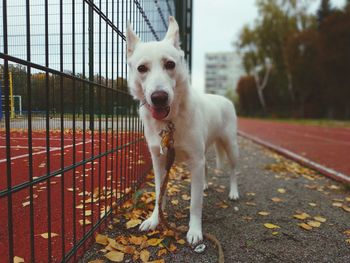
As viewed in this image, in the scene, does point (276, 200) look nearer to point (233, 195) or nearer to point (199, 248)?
point (233, 195)

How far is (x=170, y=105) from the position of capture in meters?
2.37

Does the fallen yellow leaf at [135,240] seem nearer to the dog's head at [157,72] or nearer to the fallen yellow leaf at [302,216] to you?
the dog's head at [157,72]

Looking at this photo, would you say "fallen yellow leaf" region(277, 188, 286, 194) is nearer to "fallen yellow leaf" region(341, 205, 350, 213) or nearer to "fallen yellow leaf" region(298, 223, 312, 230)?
"fallen yellow leaf" region(341, 205, 350, 213)

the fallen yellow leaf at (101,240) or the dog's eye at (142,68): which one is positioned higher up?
the dog's eye at (142,68)

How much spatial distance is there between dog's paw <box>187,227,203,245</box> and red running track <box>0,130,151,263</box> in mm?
749

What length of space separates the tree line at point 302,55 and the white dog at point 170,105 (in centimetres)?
2982

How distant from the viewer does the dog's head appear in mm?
2170

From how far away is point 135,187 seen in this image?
379 centimetres

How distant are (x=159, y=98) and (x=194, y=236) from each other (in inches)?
45.5

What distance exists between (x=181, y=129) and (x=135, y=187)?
1512 mm

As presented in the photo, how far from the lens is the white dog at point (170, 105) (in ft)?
7.44

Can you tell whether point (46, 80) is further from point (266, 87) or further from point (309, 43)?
point (266, 87)

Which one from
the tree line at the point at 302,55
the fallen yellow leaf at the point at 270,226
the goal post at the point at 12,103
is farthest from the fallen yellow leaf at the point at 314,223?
the tree line at the point at 302,55

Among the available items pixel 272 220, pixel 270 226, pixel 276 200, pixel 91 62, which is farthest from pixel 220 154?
pixel 91 62
